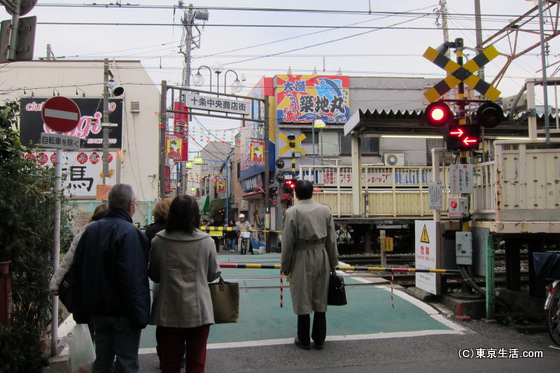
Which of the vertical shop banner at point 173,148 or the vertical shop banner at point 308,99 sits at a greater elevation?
the vertical shop banner at point 308,99

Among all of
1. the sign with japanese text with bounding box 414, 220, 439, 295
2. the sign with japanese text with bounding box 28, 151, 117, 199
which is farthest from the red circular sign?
the sign with japanese text with bounding box 28, 151, 117, 199

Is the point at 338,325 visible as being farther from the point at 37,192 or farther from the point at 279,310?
the point at 37,192

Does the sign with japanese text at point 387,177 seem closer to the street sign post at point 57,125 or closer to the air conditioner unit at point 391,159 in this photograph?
the air conditioner unit at point 391,159

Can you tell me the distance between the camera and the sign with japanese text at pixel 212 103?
18188 millimetres

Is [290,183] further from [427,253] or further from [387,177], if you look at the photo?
[427,253]

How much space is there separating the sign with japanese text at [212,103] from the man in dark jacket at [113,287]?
51.1 feet

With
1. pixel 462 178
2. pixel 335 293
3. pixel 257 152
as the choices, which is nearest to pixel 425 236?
pixel 462 178

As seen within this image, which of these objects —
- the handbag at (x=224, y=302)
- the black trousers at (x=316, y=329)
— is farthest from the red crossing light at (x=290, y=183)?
the handbag at (x=224, y=302)

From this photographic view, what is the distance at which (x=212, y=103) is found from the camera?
18.5m

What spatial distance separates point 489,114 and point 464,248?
1.93 m

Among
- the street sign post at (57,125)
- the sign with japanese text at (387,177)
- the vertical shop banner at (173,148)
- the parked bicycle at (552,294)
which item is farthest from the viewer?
the vertical shop banner at (173,148)

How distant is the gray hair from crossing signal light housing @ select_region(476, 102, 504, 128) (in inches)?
199

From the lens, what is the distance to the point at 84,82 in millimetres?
20344

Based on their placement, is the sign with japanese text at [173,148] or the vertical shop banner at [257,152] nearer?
the sign with japanese text at [173,148]
